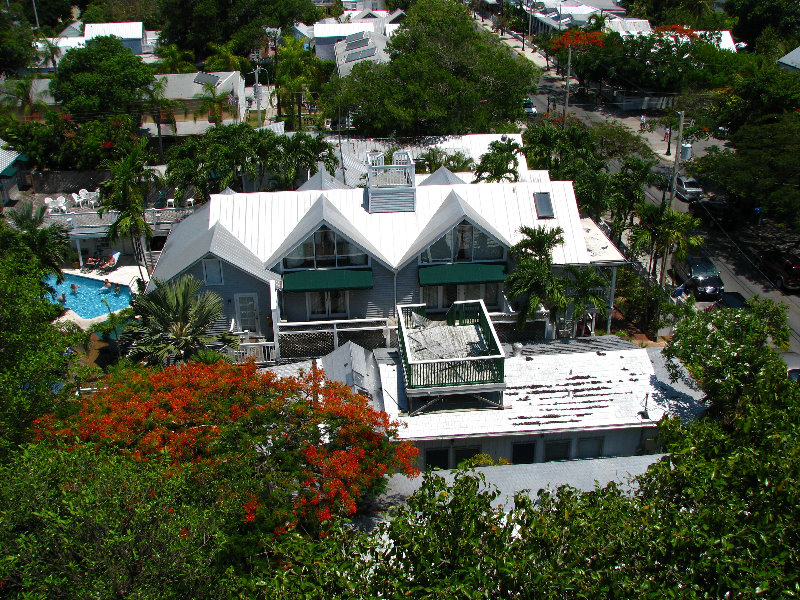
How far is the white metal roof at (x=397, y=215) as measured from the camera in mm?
33344

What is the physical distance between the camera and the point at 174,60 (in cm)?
7519

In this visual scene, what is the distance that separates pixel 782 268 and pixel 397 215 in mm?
20835

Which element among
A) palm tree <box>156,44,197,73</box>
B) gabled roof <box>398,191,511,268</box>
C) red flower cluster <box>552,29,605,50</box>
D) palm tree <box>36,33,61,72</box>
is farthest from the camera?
palm tree <box>36,33,61,72</box>

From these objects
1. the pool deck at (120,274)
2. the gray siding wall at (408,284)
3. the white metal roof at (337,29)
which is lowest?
the pool deck at (120,274)

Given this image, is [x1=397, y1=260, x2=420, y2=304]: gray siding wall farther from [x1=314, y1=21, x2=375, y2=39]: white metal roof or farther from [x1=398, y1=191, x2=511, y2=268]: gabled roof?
[x1=314, y1=21, x2=375, y2=39]: white metal roof

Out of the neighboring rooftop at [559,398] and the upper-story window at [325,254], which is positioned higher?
the upper-story window at [325,254]

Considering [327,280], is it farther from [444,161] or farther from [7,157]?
[7,157]

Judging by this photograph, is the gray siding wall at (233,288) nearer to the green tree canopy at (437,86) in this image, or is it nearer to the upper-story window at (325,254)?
the upper-story window at (325,254)

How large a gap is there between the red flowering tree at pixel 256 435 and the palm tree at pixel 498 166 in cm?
2085

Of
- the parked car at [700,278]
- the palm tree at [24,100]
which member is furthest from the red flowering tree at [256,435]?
the palm tree at [24,100]

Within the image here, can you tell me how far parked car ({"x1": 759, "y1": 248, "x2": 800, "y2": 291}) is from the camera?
39.5 metres

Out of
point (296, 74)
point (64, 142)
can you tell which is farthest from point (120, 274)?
point (296, 74)

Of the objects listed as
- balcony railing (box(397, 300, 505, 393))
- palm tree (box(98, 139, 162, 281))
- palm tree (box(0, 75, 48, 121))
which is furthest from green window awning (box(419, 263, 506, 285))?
palm tree (box(0, 75, 48, 121))

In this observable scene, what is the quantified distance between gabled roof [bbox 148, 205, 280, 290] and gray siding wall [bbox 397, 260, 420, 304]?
5.22 metres
